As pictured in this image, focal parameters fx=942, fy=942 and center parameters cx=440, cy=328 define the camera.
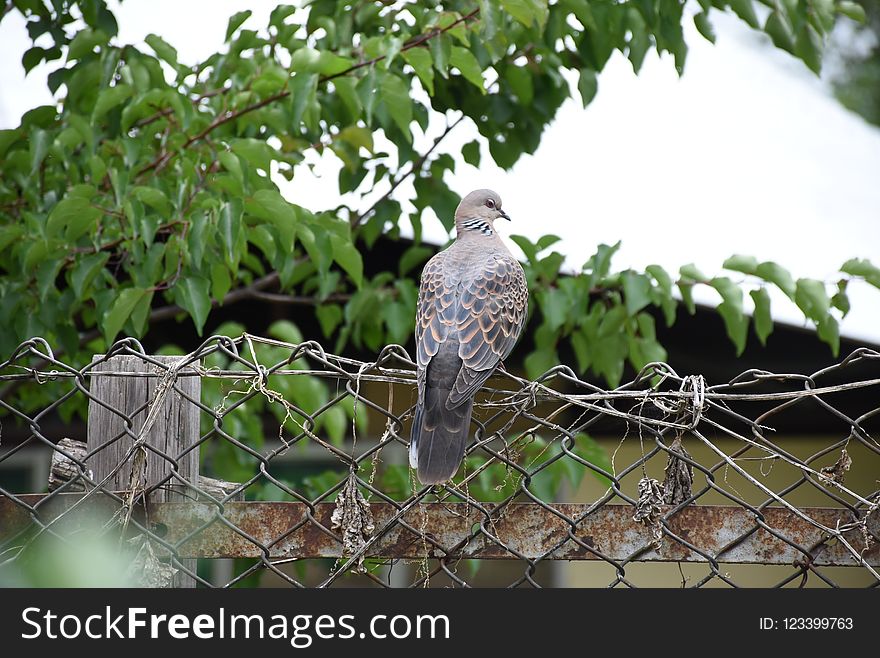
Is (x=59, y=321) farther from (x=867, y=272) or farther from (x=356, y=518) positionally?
(x=867, y=272)

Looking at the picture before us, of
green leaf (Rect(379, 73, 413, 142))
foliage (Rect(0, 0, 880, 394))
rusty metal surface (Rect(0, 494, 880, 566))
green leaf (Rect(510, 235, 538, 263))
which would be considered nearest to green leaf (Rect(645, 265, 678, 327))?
foliage (Rect(0, 0, 880, 394))

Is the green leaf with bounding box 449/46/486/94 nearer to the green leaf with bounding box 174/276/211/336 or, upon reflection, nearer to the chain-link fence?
the green leaf with bounding box 174/276/211/336

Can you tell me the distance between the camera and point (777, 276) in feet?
8.39

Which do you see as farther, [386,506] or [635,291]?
[635,291]

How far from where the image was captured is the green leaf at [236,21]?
273 centimetres

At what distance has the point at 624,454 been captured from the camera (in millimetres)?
5742

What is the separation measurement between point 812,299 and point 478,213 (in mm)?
1029

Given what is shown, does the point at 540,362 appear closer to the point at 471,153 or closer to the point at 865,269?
the point at 471,153

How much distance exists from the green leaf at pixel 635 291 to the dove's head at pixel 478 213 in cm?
45

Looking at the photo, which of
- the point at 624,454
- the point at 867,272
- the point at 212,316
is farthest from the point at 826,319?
the point at 212,316

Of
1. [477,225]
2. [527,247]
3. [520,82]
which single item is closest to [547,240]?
[527,247]

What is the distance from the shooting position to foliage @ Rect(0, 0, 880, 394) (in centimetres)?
239

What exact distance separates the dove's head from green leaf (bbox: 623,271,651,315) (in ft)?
1.49
